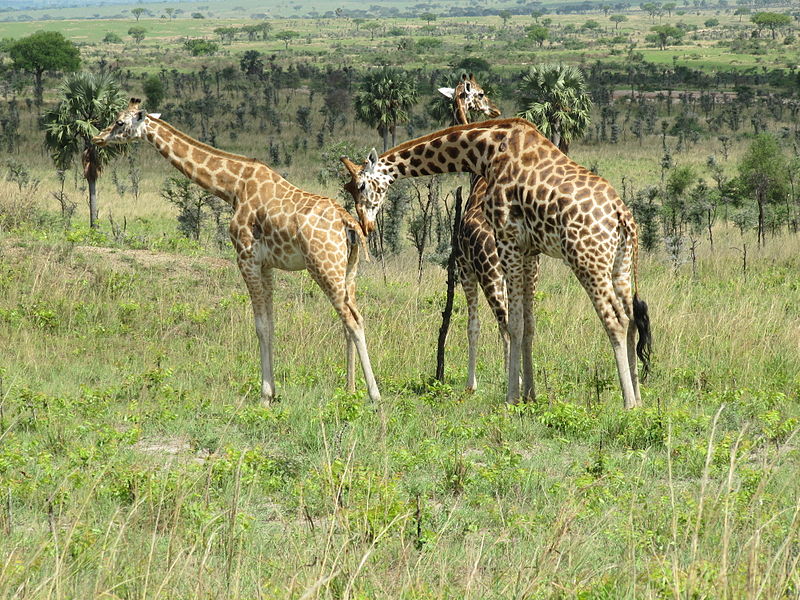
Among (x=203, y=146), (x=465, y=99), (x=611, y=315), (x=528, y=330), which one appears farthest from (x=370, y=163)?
(x=611, y=315)

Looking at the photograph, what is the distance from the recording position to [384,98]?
4400cm

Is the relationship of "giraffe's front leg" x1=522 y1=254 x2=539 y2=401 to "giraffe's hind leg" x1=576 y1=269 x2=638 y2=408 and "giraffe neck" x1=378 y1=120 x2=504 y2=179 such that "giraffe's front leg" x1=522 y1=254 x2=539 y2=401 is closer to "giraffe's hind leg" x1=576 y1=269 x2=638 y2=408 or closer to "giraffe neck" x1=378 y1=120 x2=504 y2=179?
"giraffe's hind leg" x1=576 y1=269 x2=638 y2=408

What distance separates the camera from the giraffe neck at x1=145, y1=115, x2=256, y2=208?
10.2 meters

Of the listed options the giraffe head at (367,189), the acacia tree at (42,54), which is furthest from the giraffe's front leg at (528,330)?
the acacia tree at (42,54)

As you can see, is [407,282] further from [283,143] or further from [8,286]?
[283,143]

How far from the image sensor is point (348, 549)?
5078 mm

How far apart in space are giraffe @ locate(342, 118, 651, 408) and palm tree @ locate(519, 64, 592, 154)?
21.1 meters

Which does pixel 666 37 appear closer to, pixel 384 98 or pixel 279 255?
pixel 384 98

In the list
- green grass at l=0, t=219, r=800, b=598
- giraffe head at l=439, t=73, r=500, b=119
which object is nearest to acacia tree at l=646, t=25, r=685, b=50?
green grass at l=0, t=219, r=800, b=598

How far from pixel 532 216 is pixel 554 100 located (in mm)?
23089

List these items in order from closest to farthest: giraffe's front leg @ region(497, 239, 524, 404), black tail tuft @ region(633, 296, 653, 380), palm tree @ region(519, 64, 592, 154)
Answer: black tail tuft @ region(633, 296, 653, 380), giraffe's front leg @ region(497, 239, 524, 404), palm tree @ region(519, 64, 592, 154)

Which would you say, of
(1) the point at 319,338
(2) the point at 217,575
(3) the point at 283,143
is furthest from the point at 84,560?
(3) the point at 283,143

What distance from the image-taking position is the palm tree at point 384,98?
144 ft

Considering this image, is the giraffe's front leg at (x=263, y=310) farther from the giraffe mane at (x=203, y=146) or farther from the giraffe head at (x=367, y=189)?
the giraffe head at (x=367, y=189)
